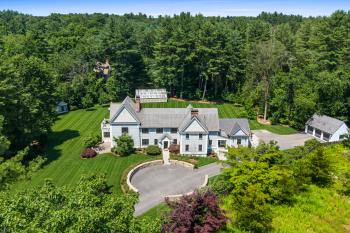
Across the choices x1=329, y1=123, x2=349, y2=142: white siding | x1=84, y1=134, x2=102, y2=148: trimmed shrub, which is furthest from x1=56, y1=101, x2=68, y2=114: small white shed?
x1=329, y1=123, x2=349, y2=142: white siding

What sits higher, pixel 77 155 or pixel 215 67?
pixel 215 67

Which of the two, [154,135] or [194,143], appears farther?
[154,135]

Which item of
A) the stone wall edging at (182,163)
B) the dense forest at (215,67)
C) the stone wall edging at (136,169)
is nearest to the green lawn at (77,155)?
the stone wall edging at (136,169)

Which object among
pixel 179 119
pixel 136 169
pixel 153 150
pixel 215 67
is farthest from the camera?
pixel 215 67

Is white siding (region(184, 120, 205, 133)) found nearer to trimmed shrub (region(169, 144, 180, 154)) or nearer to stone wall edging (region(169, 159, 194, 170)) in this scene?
trimmed shrub (region(169, 144, 180, 154))

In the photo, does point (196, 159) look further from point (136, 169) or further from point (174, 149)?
point (136, 169)

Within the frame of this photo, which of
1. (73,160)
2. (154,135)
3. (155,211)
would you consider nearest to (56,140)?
(73,160)

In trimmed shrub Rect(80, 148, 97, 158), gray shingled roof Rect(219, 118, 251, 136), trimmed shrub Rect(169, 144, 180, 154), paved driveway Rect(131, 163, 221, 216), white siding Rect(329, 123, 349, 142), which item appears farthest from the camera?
white siding Rect(329, 123, 349, 142)
